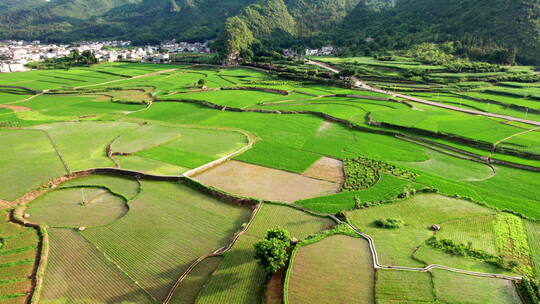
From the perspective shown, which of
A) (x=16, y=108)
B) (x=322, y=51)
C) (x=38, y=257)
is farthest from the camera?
(x=322, y=51)

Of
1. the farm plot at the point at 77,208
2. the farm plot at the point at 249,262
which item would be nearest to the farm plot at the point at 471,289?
the farm plot at the point at 249,262

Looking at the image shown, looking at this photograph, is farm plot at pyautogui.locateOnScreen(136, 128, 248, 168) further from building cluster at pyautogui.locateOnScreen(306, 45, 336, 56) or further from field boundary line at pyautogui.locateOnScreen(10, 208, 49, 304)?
building cluster at pyautogui.locateOnScreen(306, 45, 336, 56)

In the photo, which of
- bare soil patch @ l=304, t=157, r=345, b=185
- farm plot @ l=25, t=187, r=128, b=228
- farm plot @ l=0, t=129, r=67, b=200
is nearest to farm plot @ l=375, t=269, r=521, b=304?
bare soil patch @ l=304, t=157, r=345, b=185

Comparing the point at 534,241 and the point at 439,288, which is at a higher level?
the point at 534,241

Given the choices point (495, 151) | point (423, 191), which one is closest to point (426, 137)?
point (495, 151)

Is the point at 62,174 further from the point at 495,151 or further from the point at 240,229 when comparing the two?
the point at 495,151

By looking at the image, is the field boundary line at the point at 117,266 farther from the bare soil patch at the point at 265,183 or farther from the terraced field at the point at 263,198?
the bare soil patch at the point at 265,183

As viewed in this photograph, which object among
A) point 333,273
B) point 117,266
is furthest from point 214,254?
point 333,273

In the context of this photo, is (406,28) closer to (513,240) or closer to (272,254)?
(513,240)
